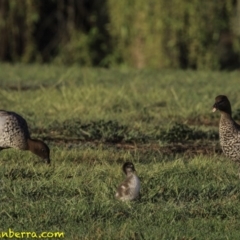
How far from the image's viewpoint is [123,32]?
2186 centimetres

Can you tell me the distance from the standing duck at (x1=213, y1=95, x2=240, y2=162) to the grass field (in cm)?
21

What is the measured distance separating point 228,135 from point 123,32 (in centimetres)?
1298

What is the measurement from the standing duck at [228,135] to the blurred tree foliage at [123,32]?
11413mm

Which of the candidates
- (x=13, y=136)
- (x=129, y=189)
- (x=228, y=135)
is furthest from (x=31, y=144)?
(x=129, y=189)

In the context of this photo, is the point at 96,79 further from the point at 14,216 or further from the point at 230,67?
the point at 14,216

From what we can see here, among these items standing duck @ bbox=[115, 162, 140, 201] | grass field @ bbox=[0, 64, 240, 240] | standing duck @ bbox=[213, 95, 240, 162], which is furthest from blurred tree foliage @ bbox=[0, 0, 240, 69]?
standing duck @ bbox=[115, 162, 140, 201]

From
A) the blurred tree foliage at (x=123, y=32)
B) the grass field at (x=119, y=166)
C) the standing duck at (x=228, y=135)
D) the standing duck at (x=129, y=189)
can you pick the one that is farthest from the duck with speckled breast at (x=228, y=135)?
the blurred tree foliage at (x=123, y=32)

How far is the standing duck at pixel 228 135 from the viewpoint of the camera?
8.95m

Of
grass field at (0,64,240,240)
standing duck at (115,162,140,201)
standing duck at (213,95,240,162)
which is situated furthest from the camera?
standing duck at (213,95,240,162)

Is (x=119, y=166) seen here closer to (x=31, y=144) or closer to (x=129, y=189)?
(x=31, y=144)

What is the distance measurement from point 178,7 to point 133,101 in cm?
651

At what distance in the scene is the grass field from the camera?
7219 mm

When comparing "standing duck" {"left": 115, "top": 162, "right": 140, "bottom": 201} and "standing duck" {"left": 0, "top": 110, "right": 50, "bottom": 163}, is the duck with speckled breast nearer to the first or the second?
"standing duck" {"left": 115, "top": 162, "right": 140, "bottom": 201}

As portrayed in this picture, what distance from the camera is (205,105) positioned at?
14.4m
